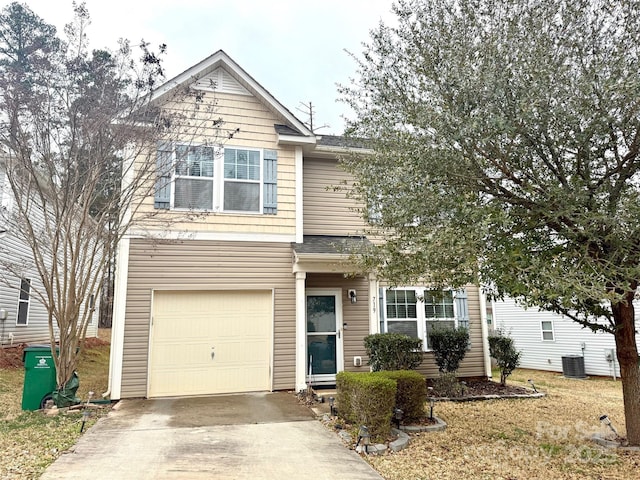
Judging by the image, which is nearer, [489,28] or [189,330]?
[489,28]

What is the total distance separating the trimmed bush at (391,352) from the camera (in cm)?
848

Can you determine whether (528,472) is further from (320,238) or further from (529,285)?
(320,238)

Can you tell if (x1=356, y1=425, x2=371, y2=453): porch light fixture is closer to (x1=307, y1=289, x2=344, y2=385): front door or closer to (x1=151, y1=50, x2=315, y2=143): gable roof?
(x1=307, y1=289, x2=344, y2=385): front door

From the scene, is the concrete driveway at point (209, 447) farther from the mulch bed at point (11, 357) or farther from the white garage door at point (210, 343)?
the mulch bed at point (11, 357)

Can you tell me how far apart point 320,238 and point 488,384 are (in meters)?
5.04

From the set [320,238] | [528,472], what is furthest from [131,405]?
[528,472]

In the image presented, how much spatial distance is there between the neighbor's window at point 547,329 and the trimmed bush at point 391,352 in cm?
928

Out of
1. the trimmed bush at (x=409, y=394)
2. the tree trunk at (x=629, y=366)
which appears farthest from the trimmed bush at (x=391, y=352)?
the tree trunk at (x=629, y=366)

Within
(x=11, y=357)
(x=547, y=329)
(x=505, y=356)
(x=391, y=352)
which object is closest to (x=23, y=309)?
(x=11, y=357)

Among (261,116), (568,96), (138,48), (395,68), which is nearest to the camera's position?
(568,96)

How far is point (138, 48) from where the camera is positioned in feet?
26.4

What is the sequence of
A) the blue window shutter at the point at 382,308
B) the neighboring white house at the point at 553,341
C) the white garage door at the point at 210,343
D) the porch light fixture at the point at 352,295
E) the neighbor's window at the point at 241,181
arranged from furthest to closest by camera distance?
the neighboring white house at the point at 553,341, the blue window shutter at the point at 382,308, the porch light fixture at the point at 352,295, the neighbor's window at the point at 241,181, the white garage door at the point at 210,343

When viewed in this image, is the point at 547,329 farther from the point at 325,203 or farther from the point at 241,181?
the point at 241,181

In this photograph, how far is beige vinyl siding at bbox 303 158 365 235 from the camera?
998 centimetres
